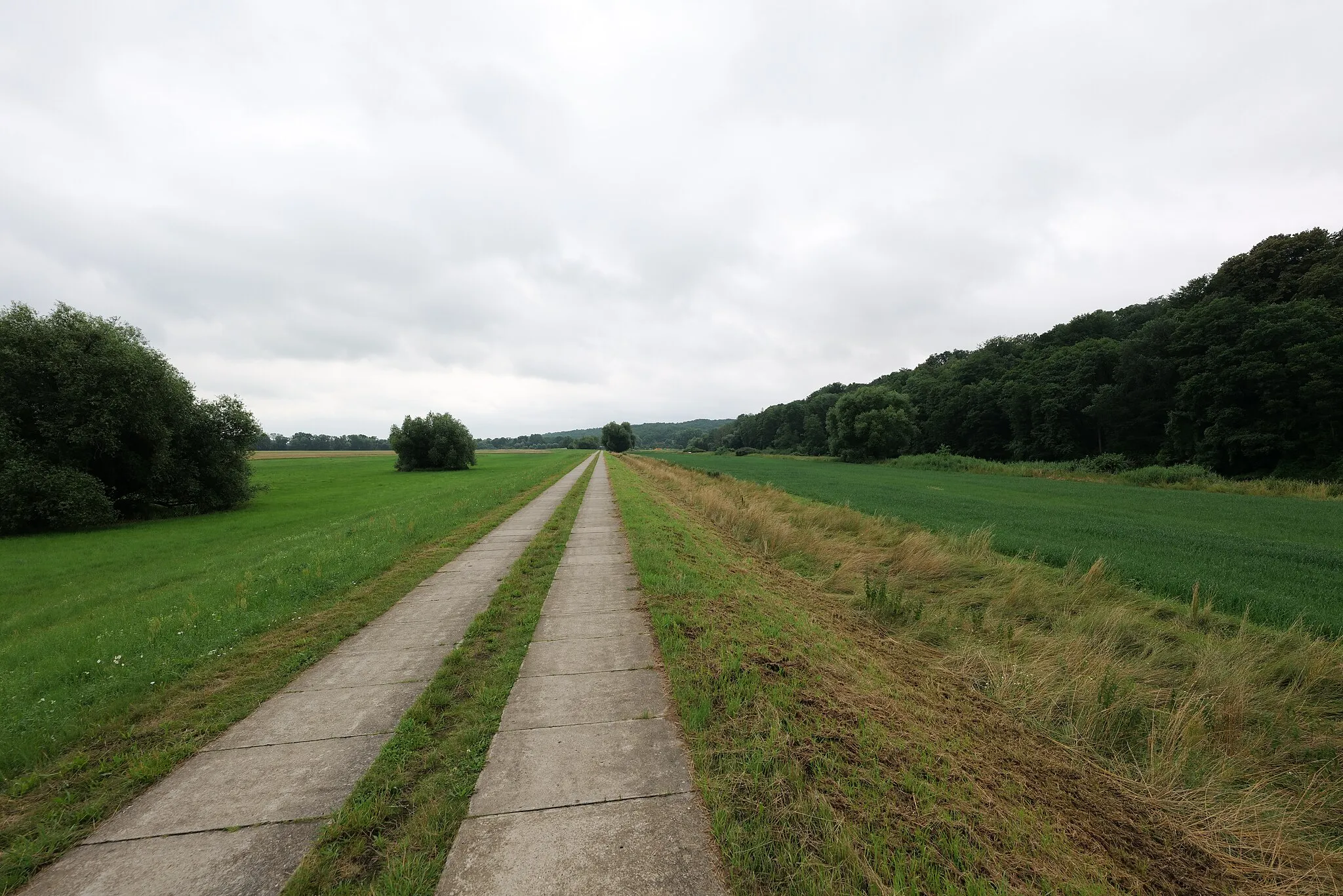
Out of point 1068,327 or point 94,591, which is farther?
point 1068,327

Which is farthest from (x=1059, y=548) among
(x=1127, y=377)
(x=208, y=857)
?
(x=1127, y=377)

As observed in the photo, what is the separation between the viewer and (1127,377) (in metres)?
49.2

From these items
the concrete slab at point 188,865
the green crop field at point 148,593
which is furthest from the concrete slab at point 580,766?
the green crop field at point 148,593

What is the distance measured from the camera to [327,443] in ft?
470

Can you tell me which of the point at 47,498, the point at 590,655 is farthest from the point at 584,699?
the point at 47,498

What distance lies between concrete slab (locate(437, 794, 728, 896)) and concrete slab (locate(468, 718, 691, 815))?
0.33ft

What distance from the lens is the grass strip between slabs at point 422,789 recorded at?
236cm

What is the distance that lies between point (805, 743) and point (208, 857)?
3534mm

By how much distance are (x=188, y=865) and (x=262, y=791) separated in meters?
0.61

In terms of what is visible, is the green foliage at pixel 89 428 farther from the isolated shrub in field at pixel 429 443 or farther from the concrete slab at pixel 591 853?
the isolated shrub in field at pixel 429 443

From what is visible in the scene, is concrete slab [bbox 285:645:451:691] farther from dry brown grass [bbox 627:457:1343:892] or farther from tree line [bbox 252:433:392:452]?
tree line [bbox 252:433:392:452]

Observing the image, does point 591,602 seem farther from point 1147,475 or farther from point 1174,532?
point 1147,475

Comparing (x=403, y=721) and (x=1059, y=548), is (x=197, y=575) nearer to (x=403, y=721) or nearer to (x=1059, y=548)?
(x=403, y=721)

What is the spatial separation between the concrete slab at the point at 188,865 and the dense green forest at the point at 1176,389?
5187 centimetres
